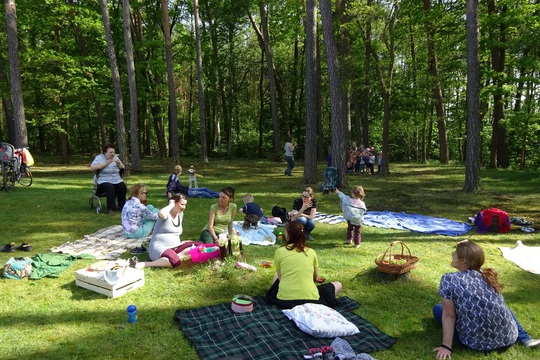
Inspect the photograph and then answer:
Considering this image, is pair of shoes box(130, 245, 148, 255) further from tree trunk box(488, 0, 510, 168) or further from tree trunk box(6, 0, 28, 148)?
tree trunk box(488, 0, 510, 168)

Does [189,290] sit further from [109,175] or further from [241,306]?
[109,175]

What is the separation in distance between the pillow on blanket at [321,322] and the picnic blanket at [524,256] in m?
3.67

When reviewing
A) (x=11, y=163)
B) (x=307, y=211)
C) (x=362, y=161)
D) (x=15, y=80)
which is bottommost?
(x=307, y=211)

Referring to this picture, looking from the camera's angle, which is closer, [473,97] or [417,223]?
[417,223]

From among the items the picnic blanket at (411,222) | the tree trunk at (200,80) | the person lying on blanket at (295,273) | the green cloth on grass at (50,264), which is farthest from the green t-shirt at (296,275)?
the tree trunk at (200,80)

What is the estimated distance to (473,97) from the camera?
11.6 meters

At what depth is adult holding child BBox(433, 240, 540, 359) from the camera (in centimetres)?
333

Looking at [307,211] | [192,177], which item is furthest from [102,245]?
[192,177]

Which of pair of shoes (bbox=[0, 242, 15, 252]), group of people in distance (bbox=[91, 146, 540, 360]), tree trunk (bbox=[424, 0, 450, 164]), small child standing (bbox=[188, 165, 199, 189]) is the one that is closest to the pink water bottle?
group of people in distance (bbox=[91, 146, 540, 360])

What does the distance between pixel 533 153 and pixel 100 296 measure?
79.9 feet

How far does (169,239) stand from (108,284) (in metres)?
1.32

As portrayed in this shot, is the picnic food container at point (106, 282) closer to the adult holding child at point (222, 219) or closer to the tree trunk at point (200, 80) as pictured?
the adult holding child at point (222, 219)

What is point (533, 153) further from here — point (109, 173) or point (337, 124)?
point (109, 173)

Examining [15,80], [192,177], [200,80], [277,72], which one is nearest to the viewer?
[192,177]
